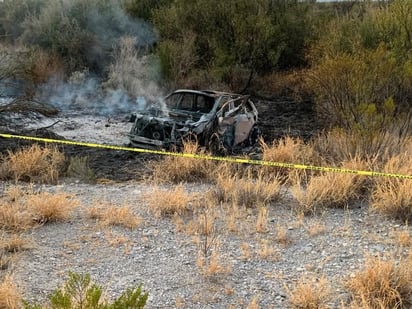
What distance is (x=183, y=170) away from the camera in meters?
9.26

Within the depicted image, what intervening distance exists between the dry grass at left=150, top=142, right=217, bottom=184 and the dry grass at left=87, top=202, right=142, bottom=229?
1.75 meters

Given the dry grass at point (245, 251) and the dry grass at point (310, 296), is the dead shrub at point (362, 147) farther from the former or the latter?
the dry grass at point (310, 296)

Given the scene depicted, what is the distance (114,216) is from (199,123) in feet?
14.2

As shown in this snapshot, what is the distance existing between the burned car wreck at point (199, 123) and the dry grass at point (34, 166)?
1.92 metres

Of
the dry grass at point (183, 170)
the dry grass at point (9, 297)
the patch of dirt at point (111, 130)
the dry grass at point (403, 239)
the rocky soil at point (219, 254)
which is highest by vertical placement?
the dry grass at point (403, 239)

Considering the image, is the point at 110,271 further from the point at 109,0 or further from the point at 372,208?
the point at 109,0

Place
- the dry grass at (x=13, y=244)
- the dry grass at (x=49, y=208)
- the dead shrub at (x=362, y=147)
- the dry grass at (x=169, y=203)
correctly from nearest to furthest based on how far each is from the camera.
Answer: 1. the dry grass at (x=13, y=244)
2. the dry grass at (x=49, y=208)
3. the dry grass at (x=169, y=203)
4. the dead shrub at (x=362, y=147)

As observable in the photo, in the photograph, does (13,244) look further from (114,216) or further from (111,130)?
(111,130)

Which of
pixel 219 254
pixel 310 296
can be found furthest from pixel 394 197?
pixel 310 296

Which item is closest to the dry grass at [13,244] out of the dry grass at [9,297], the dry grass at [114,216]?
the dry grass at [114,216]

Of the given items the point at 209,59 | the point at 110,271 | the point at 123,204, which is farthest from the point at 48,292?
the point at 209,59

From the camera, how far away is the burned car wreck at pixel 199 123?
1086 centimetres

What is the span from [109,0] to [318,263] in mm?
Answer: 18929

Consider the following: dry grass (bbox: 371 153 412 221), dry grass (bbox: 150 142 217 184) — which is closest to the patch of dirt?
dry grass (bbox: 150 142 217 184)
